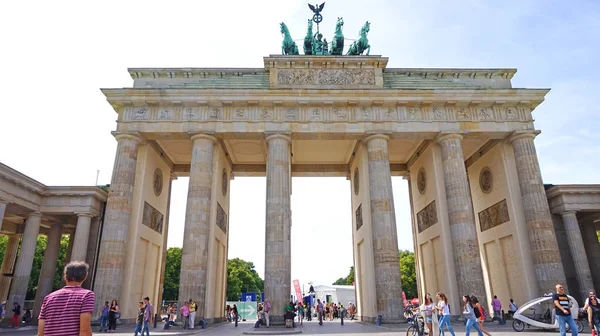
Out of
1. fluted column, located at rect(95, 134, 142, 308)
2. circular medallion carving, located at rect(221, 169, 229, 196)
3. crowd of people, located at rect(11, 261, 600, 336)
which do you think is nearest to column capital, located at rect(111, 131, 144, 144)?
fluted column, located at rect(95, 134, 142, 308)

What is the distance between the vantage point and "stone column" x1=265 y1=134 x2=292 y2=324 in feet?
69.1

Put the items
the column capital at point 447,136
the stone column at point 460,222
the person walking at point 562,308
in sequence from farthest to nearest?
1. the column capital at point 447,136
2. the stone column at point 460,222
3. the person walking at point 562,308

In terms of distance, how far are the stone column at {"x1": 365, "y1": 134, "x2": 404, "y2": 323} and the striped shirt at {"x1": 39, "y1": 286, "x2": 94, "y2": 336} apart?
19280mm

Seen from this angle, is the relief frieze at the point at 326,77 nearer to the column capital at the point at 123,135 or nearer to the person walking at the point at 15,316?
the column capital at the point at 123,135

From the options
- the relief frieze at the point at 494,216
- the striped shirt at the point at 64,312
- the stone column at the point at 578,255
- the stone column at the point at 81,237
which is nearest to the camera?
the striped shirt at the point at 64,312

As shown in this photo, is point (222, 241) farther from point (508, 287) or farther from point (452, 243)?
point (508, 287)

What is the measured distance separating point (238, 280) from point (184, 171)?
5614 centimetres

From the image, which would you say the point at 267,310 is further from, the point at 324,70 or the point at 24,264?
the point at 324,70

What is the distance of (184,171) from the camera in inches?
1217

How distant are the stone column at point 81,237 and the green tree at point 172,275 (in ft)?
137

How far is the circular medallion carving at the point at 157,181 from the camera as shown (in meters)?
27.1

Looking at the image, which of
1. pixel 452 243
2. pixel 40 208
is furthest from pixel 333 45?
pixel 40 208

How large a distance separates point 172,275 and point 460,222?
55283 mm

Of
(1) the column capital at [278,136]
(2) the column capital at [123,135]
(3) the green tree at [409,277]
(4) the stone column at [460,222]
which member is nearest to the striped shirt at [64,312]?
(1) the column capital at [278,136]
